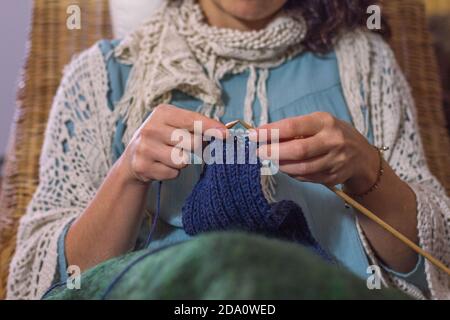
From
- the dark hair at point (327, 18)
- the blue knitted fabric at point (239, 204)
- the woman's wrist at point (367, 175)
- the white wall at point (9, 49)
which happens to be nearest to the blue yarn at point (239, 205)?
the blue knitted fabric at point (239, 204)

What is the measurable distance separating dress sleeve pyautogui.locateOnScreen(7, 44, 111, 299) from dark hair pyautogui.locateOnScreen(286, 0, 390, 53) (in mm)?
320

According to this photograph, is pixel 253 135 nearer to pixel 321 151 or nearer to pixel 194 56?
pixel 321 151

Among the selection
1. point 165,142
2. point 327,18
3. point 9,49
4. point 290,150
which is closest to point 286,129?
point 290,150

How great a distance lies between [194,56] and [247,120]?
0.42ft

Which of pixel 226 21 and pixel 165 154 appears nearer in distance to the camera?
pixel 165 154

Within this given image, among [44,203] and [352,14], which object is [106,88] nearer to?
[44,203]

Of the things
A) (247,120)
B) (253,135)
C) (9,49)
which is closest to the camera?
(253,135)

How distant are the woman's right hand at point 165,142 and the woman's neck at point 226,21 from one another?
0.92 ft

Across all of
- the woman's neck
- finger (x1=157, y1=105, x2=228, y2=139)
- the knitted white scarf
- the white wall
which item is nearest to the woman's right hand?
finger (x1=157, y1=105, x2=228, y2=139)

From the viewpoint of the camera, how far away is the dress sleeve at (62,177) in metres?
0.80

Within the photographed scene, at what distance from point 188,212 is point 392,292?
0.28 meters

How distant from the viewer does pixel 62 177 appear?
0.84m

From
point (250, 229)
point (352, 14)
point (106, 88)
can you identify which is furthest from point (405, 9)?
point (250, 229)
